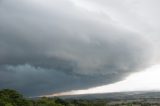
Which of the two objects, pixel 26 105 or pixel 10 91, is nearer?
pixel 26 105

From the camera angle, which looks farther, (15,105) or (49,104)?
(49,104)

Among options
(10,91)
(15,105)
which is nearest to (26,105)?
(15,105)

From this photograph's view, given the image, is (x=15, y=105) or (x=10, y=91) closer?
(x=15, y=105)

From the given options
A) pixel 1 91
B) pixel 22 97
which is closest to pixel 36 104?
pixel 22 97

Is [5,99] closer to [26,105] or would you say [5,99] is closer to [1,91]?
[26,105]

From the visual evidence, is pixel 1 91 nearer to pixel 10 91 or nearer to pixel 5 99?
pixel 10 91
